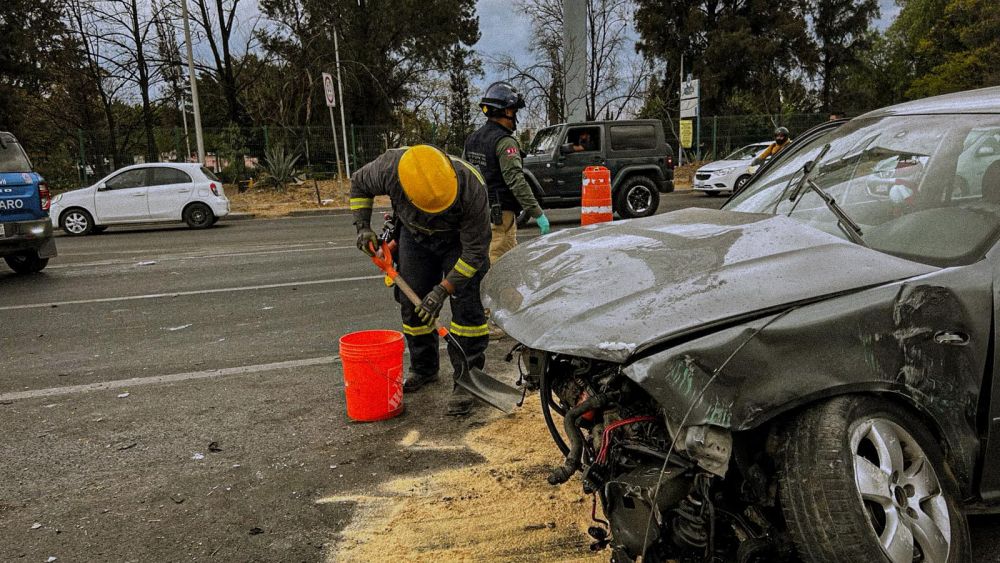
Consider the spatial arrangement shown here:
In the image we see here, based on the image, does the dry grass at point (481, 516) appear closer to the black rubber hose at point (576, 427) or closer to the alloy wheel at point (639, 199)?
the black rubber hose at point (576, 427)

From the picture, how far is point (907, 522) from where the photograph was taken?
1.95 m

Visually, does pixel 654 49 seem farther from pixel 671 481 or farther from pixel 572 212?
pixel 671 481

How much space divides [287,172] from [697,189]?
1248 cm

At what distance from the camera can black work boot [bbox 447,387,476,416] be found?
3.89 m

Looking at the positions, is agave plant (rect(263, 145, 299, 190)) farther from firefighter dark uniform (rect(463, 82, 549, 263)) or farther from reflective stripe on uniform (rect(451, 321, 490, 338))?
reflective stripe on uniform (rect(451, 321, 490, 338))

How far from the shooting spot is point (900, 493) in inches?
77.7

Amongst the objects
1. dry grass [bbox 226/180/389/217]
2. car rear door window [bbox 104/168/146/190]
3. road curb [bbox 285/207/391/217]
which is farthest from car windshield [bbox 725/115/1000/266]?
dry grass [bbox 226/180/389/217]

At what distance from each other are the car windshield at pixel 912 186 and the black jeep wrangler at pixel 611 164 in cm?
982

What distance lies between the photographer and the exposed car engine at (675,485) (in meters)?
1.87

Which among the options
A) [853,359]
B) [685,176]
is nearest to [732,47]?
[685,176]

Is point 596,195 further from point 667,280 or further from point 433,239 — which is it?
point 667,280

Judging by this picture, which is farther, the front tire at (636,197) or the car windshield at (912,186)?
the front tire at (636,197)

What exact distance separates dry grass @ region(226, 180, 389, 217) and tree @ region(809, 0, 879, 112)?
1025 inches

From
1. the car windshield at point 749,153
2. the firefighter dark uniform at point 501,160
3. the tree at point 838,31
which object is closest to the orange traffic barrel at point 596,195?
the firefighter dark uniform at point 501,160
